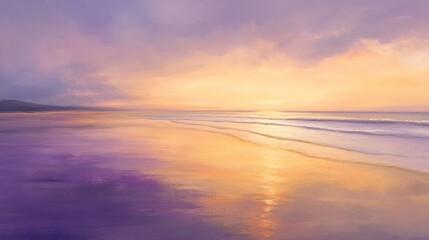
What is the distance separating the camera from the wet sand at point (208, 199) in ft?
15.7

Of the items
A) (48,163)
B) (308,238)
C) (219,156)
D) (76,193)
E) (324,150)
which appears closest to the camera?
(308,238)

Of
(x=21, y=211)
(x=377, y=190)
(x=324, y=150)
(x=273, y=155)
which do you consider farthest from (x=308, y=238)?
(x=324, y=150)

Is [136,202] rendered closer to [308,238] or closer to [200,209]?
[200,209]

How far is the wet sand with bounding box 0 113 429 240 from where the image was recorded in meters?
4.78

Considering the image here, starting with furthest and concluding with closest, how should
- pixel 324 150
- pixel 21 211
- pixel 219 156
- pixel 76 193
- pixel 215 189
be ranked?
pixel 324 150, pixel 219 156, pixel 215 189, pixel 76 193, pixel 21 211

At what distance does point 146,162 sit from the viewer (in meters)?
10.2

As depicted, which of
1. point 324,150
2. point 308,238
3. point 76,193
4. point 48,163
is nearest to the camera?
point 308,238

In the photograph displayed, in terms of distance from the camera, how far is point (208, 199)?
625cm

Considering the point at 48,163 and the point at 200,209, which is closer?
the point at 200,209

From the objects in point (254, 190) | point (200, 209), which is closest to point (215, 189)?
point (254, 190)

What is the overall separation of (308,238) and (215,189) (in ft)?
8.74

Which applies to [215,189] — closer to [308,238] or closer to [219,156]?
[308,238]

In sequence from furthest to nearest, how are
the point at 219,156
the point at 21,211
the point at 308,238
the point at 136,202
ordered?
the point at 219,156, the point at 136,202, the point at 21,211, the point at 308,238

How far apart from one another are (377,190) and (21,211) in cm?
573
